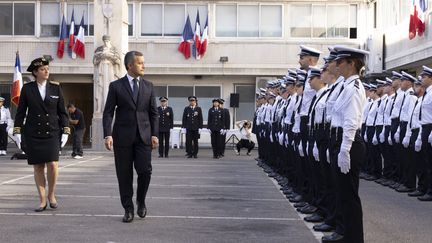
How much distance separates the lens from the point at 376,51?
109 feet

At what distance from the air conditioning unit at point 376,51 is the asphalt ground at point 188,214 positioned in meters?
17.8

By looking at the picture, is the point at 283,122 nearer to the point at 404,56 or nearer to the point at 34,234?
the point at 34,234

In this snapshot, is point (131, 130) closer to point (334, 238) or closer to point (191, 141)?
point (334, 238)

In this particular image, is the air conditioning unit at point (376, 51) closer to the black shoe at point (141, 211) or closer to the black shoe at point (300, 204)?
the black shoe at point (300, 204)

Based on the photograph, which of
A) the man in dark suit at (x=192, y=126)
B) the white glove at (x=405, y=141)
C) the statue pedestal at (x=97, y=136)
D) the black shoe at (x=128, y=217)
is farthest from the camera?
the statue pedestal at (x=97, y=136)

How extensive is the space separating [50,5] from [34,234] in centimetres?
2863

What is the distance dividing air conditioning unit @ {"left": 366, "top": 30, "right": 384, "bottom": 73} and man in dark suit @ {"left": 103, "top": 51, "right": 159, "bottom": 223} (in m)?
24.0

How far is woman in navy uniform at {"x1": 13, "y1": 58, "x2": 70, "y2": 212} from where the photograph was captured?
10023 mm

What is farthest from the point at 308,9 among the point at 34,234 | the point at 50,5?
the point at 34,234

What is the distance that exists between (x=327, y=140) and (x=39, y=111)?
4.06 m

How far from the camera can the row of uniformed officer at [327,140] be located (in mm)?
7254

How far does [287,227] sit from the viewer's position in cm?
905

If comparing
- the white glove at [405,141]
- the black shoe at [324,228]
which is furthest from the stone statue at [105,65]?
the black shoe at [324,228]

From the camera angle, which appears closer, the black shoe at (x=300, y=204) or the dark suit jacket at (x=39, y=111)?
the dark suit jacket at (x=39, y=111)
